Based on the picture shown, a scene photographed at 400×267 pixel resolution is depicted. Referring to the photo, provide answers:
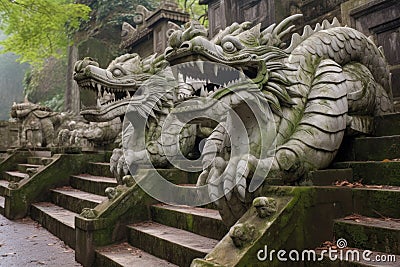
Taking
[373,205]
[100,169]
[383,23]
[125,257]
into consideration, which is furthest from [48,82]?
[373,205]

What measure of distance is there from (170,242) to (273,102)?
1.50 metres

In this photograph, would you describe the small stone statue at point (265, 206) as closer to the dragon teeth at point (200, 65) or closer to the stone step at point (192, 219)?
the stone step at point (192, 219)

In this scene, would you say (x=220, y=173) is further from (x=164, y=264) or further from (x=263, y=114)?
(x=164, y=264)

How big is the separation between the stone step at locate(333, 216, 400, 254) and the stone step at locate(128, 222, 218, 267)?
1.02 meters

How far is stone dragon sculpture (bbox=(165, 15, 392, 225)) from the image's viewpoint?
113 inches

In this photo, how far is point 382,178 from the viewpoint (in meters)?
3.14

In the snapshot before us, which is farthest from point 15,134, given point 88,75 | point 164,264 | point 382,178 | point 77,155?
point 382,178

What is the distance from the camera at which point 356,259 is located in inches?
90.6

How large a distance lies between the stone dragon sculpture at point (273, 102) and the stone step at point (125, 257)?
0.90 m

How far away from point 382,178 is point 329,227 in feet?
2.68

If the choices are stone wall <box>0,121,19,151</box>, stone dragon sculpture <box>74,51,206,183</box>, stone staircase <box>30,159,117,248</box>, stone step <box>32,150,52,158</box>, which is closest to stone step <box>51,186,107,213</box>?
stone staircase <box>30,159,117,248</box>

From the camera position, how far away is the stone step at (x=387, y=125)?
389cm

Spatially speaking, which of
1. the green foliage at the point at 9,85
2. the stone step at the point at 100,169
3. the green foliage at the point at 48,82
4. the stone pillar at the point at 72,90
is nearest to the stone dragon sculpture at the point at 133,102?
the stone step at the point at 100,169

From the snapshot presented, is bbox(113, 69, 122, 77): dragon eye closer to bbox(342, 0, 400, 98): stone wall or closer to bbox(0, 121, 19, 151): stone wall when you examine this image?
bbox(342, 0, 400, 98): stone wall
